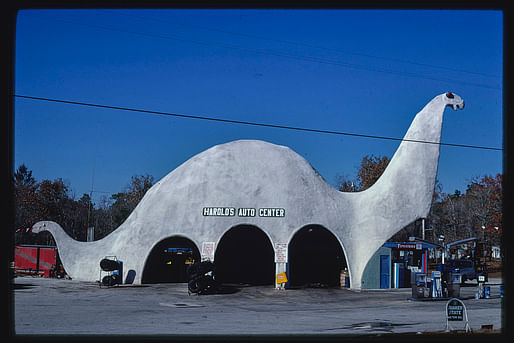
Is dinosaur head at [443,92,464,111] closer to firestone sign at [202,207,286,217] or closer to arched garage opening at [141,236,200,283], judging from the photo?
firestone sign at [202,207,286,217]

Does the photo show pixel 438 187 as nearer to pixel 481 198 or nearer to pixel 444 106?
pixel 481 198

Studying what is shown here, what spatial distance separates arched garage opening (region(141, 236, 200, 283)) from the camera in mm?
32147

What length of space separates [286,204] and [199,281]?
6.87 metres

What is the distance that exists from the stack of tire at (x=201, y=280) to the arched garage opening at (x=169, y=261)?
4.26m

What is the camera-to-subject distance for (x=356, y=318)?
1917 cm

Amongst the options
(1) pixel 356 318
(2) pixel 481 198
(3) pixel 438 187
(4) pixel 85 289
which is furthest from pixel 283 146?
(3) pixel 438 187

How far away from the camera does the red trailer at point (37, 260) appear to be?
124ft

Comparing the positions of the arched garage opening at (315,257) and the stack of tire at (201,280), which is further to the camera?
the arched garage opening at (315,257)

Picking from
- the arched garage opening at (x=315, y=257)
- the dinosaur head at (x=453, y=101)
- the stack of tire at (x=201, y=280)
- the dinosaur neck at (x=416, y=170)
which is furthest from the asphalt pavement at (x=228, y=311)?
the dinosaur head at (x=453, y=101)

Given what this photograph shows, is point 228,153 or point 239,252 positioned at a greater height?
point 228,153

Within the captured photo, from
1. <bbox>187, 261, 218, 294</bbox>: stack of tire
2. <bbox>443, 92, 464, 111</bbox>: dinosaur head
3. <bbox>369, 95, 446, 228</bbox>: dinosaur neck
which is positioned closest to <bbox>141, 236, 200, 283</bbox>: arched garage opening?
<bbox>187, 261, 218, 294</bbox>: stack of tire

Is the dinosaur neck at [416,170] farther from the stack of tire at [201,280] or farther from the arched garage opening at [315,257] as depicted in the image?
the stack of tire at [201,280]
